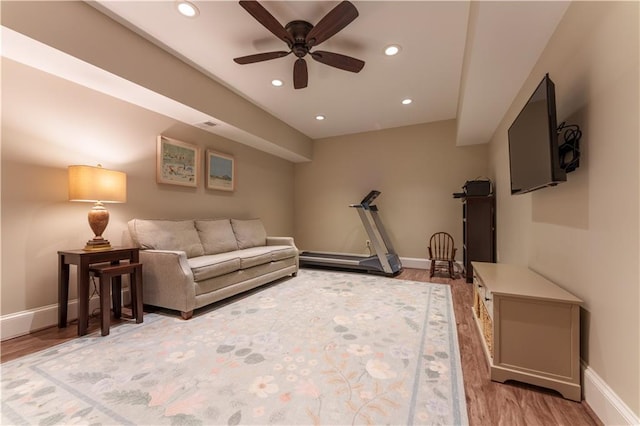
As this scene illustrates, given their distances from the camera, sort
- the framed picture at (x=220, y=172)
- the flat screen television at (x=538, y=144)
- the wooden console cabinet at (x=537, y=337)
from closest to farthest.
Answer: the wooden console cabinet at (x=537, y=337) → the flat screen television at (x=538, y=144) → the framed picture at (x=220, y=172)

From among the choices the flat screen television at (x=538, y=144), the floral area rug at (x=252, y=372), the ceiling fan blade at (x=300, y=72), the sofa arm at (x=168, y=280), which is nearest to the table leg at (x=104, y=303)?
the floral area rug at (x=252, y=372)

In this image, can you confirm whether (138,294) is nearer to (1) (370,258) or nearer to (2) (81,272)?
(2) (81,272)

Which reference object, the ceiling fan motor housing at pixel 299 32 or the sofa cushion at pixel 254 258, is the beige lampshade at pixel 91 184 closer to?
the sofa cushion at pixel 254 258

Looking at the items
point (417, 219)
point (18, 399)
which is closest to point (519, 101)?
point (417, 219)

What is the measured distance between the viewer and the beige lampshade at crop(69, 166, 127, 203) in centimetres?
227

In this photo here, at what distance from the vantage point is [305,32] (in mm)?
2293

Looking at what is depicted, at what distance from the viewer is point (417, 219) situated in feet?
16.3

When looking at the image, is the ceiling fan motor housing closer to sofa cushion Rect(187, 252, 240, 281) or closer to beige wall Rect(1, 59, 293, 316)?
beige wall Rect(1, 59, 293, 316)

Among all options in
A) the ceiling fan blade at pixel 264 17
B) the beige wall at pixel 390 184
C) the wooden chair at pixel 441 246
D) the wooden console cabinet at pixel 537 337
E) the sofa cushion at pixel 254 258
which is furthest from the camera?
the beige wall at pixel 390 184

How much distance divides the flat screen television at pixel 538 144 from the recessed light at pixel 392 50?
1364mm

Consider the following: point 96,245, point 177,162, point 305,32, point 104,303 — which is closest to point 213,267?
point 104,303

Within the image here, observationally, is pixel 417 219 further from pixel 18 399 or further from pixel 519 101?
pixel 18 399

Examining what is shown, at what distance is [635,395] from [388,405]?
1014 millimetres

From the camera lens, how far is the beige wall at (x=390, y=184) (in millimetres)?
4734
